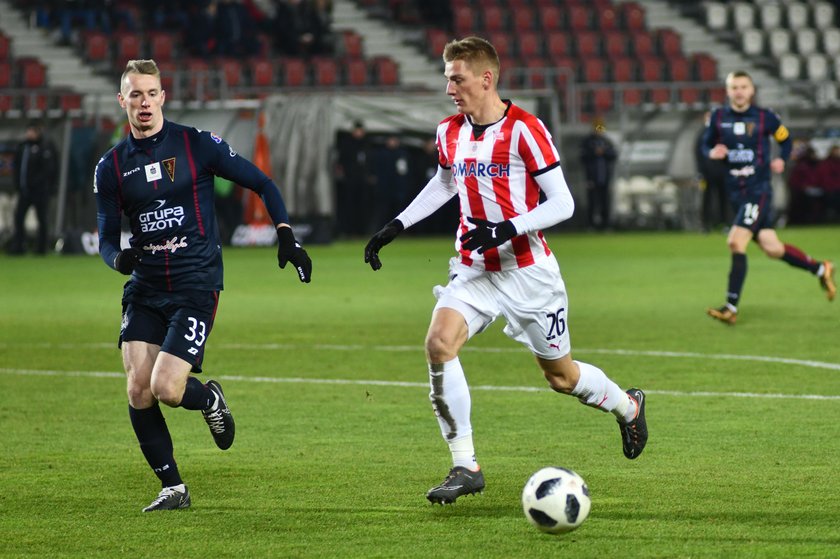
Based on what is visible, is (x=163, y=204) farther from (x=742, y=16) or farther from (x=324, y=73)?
(x=742, y=16)

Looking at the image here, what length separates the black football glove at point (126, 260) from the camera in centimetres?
615

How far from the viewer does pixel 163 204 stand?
254 inches

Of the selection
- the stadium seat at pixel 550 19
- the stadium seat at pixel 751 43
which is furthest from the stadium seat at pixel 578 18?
the stadium seat at pixel 751 43

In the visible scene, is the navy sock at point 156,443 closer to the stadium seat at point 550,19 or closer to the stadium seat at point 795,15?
the stadium seat at point 550,19

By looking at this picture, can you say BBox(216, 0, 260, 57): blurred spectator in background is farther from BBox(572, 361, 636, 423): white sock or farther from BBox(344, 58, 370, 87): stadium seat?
BBox(572, 361, 636, 423): white sock

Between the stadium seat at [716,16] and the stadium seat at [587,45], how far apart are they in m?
3.62

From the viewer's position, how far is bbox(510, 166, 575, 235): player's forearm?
243 inches

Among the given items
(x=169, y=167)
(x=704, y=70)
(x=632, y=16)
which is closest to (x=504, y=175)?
(x=169, y=167)

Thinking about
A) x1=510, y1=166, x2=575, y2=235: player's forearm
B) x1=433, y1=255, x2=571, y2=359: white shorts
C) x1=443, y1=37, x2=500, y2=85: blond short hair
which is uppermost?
x1=443, y1=37, x2=500, y2=85: blond short hair

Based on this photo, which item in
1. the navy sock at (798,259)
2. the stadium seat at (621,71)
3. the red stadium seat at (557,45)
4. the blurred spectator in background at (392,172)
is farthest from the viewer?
the red stadium seat at (557,45)

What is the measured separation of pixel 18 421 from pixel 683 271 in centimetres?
1236

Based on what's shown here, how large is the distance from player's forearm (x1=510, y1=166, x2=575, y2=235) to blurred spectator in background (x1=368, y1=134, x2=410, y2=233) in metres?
21.3

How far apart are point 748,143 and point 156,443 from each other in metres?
8.73

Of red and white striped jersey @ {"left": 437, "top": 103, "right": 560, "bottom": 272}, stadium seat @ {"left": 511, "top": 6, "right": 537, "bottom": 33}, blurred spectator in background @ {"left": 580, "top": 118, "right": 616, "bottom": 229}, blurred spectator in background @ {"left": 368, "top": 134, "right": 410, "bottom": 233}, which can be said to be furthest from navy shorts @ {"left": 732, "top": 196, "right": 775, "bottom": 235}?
stadium seat @ {"left": 511, "top": 6, "right": 537, "bottom": 33}
